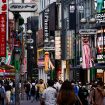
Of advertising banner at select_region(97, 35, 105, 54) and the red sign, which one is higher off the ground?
the red sign

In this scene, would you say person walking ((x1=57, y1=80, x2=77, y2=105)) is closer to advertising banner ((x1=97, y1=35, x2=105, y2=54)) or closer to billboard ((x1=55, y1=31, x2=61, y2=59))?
advertising banner ((x1=97, y1=35, x2=105, y2=54))

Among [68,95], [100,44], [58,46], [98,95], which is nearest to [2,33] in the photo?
[100,44]

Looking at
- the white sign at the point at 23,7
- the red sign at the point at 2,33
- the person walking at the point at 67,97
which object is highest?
the white sign at the point at 23,7

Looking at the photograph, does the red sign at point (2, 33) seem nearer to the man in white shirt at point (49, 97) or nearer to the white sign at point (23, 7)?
the white sign at point (23, 7)

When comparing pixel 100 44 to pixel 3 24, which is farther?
pixel 100 44

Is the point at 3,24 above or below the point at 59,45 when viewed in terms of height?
above

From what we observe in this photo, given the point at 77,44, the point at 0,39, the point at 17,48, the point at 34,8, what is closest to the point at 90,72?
the point at 77,44

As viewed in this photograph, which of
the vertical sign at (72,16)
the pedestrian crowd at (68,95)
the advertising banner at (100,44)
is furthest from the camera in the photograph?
the vertical sign at (72,16)

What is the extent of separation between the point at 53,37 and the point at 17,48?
173 feet

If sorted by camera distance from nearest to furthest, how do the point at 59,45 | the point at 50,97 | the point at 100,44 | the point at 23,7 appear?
the point at 50,97, the point at 23,7, the point at 100,44, the point at 59,45

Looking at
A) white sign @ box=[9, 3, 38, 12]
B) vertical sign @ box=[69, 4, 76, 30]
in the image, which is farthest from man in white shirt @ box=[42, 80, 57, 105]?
vertical sign @ box=[69, 4, 76, 30]

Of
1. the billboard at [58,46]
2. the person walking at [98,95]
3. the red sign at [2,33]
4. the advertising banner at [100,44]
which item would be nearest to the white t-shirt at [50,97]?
the person walking at [98,95]

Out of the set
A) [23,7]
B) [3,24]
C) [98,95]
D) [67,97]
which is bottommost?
[98,95]

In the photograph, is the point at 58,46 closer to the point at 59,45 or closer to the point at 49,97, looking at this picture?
the point at 59,45
